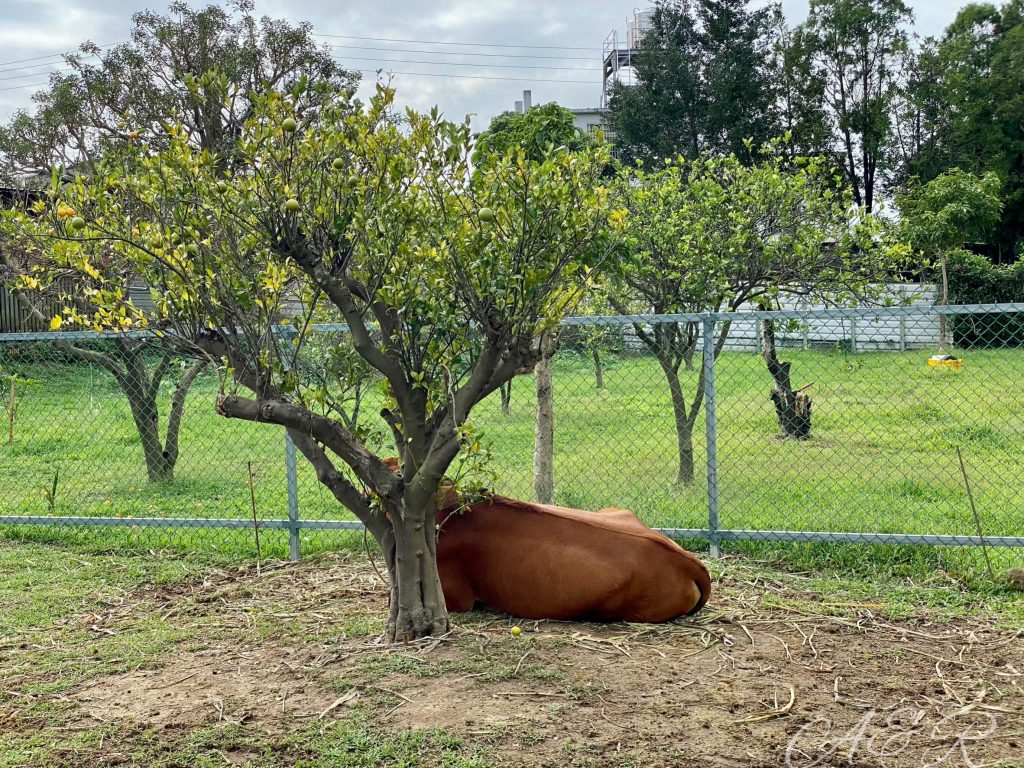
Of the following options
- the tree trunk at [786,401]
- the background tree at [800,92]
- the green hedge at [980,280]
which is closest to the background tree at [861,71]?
the background tree at [800,92]

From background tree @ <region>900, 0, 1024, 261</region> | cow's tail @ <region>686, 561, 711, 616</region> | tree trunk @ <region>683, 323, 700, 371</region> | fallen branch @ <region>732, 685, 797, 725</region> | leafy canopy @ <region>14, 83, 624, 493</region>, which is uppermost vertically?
background tree @ <region>900, 0, 1024, 261</region>

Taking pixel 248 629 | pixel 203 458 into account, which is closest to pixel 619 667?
pixel 248 629

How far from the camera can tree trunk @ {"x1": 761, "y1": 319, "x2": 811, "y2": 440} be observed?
314 inches

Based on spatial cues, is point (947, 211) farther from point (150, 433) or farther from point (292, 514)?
point (292, 514)

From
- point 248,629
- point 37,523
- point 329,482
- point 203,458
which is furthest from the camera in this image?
point 203,458

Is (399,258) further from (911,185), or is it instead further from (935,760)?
(911,185)

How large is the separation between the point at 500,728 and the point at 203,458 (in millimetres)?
6637

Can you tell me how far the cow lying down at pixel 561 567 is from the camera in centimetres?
457

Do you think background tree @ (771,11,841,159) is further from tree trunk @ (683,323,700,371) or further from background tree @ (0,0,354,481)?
tree trunk @ (683,323,700,371)

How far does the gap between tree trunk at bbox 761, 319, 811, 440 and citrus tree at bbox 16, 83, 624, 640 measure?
3899mm

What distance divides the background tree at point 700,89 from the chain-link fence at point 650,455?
24.5m

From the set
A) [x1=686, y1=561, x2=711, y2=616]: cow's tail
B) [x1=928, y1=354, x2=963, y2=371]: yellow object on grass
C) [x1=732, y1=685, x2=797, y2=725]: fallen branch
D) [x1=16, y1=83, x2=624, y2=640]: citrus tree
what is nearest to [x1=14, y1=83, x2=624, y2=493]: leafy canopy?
[x1=16, y1=83, x2=624, y2=640]: citrus tree

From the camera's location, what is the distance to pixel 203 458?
9344 millimetres

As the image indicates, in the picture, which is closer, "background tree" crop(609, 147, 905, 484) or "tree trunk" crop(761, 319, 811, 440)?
"background tree" crop(609, 147, 905, 484)
